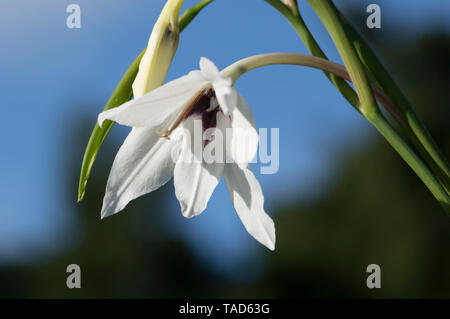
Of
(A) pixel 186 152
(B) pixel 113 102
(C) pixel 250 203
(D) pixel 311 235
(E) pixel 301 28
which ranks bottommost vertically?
(C) pixel 250 203

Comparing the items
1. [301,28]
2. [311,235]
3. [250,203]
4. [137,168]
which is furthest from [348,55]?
[311,235]

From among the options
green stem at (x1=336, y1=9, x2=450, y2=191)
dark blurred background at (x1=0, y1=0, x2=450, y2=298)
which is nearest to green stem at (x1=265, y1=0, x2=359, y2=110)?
green stem at (x1=336, y1=9, x2=450, y2=191)

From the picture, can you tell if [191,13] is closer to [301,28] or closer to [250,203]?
[301,28]

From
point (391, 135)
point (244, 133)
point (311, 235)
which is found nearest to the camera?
point (244, 133)

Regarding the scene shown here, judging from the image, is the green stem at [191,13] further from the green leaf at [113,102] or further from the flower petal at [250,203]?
the flower petal at [250,203]

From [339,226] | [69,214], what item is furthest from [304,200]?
[69,214]
